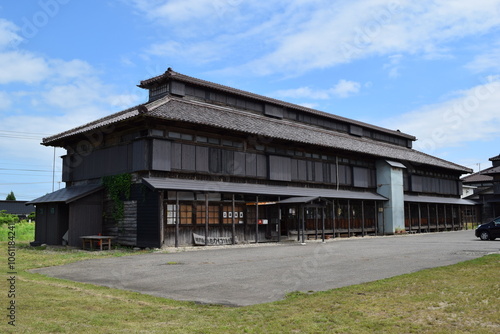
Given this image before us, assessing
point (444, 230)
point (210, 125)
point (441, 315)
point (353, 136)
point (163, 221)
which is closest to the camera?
point (441, 315)

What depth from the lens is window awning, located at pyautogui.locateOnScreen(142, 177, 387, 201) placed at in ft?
71.9

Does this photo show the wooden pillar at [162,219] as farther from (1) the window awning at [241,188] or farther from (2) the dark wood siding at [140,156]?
(2) the dark wood siding at [140,156]

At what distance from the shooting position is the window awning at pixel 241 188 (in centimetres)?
2191

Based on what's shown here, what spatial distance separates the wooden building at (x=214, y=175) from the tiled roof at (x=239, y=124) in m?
0.15

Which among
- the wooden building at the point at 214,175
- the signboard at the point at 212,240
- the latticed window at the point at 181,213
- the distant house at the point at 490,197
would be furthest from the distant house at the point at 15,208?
the distant house at the point at 490,197

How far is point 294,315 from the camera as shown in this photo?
700cm

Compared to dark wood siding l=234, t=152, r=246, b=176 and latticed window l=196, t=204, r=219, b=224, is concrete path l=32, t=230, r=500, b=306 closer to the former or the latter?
latticed window l=196, t=204, r=219, b=224

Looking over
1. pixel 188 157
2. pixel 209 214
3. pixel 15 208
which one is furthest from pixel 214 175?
pixel 15 208

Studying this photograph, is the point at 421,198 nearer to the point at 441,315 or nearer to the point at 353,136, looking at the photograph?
the point at 353,136

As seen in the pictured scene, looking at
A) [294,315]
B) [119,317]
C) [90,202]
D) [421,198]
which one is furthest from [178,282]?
[421,198]

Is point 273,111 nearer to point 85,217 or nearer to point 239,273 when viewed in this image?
point 85,217

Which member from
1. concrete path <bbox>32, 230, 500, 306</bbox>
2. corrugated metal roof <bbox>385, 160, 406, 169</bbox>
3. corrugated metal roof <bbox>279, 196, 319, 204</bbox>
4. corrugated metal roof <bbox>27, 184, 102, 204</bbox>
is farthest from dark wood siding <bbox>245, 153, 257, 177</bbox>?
corrugated metal roof <bbox>385, 160, 406, 169</bbox>

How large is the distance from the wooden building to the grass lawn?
12.9m

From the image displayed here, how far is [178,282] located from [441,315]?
6.39 meters
